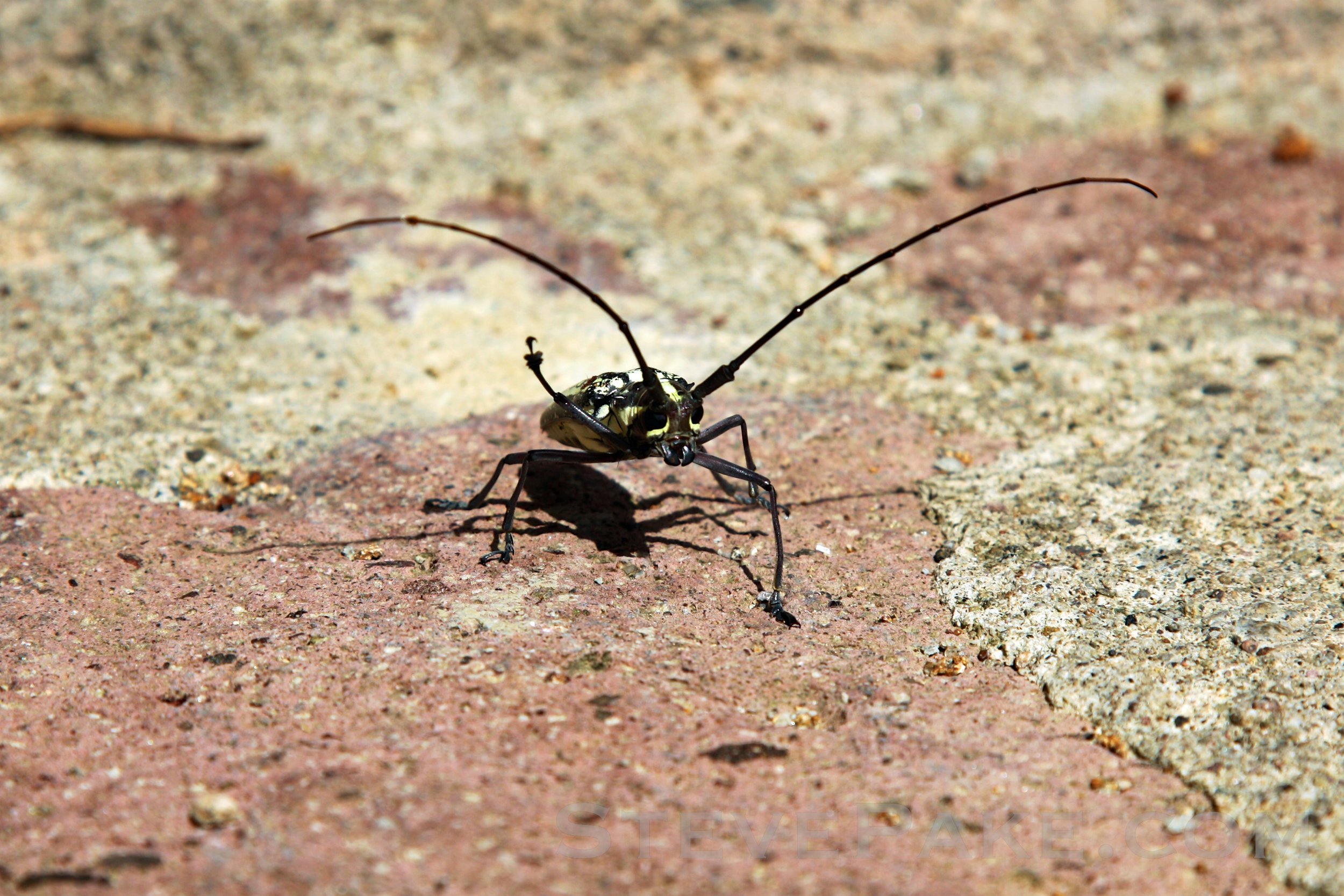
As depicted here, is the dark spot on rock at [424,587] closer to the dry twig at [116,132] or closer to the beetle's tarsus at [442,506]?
the beetle's tarsus at [442,506]

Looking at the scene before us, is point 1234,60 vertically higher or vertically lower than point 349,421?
higher

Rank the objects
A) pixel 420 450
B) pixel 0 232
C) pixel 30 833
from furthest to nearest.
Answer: pixel 0 232 < pixel 420 450 < pixel 30 833

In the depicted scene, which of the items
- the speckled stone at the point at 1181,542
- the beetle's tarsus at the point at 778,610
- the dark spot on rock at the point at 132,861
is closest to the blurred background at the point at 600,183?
the speckled stone at the point at 1181,542

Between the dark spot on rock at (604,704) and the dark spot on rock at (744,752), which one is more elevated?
the dark spot on rock at (604,704)

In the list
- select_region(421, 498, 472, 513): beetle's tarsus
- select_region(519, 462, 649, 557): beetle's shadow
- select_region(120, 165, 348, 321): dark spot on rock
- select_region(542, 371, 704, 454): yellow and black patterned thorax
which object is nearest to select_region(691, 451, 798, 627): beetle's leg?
select_region(542, 371, 704, 454): yellow and black patterned thorax

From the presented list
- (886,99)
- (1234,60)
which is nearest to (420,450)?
(886,99)

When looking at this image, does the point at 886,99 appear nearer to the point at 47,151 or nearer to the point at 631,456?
the point at 631,456
